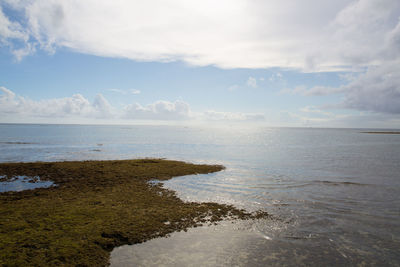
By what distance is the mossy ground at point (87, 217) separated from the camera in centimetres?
946

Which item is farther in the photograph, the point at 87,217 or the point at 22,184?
the point at 22,184

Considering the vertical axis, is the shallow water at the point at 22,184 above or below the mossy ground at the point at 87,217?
below

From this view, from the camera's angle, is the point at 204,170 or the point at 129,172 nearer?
the point at 129,172

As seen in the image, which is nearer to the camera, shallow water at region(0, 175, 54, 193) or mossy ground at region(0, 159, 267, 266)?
mossy ground at region(0, 159, 267, 266)

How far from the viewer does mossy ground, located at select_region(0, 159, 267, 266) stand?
9461mm

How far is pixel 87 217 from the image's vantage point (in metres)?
13.0

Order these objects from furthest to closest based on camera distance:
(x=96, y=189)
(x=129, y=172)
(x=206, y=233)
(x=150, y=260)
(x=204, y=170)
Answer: (x=204, y=170) → (x=129, y=172) → (x=96, y=189) → (x=206, y=233) → (x=150, y=260)

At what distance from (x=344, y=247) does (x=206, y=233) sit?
6.64m

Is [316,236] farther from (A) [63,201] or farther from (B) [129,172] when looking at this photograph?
(B) [129,172]

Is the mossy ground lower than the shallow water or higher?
higher

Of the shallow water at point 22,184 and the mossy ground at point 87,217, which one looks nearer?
the mossy ground at point 87,217

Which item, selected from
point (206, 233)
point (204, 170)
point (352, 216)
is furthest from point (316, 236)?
point (204, 170)

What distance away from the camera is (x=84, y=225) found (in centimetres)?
1195

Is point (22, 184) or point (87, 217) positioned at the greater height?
point (87, 217)
